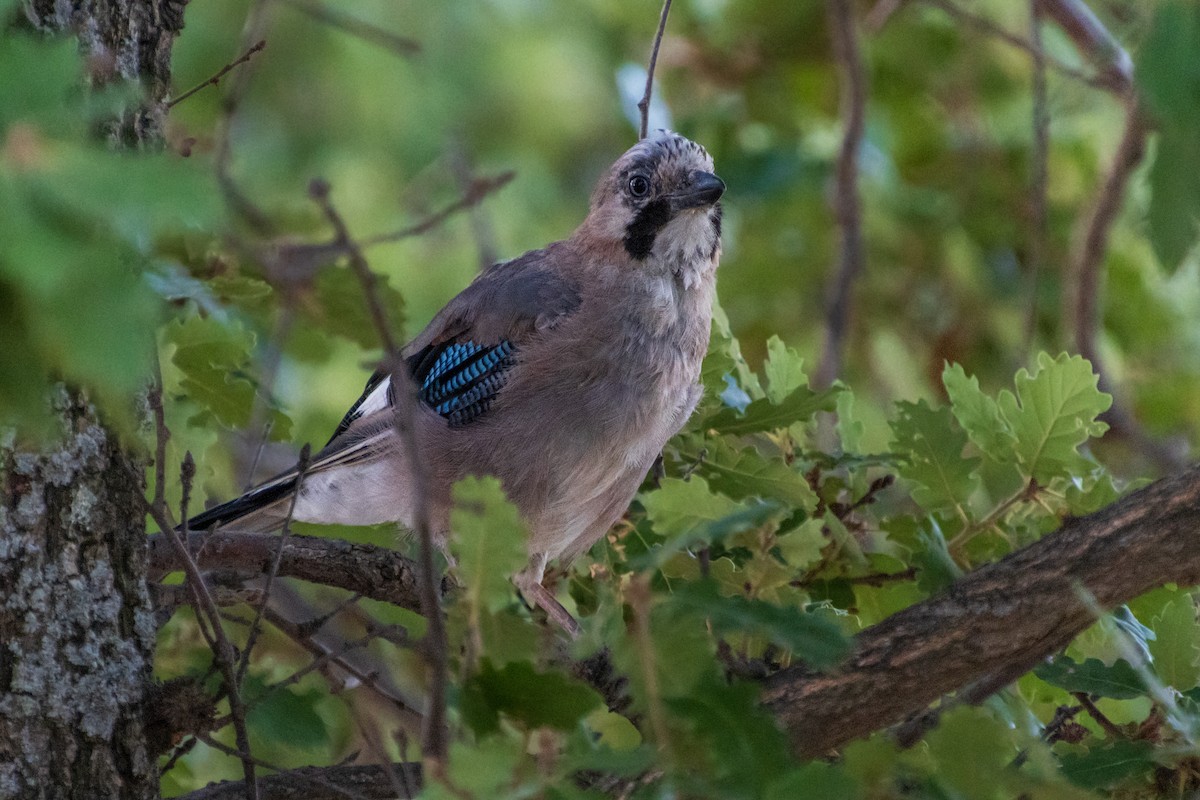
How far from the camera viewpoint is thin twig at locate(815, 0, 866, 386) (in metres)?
3.64

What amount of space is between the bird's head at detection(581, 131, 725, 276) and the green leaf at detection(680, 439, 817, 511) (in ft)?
2.34

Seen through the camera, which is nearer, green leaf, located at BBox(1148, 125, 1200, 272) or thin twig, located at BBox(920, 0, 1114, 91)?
green leaf, located at BBox(1148, 125, 1200, 272)

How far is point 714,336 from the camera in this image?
250cm

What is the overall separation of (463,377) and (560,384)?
0.26 m

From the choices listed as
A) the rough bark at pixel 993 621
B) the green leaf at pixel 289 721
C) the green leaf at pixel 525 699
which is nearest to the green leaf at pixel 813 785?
the green leaf at pixel 525 699

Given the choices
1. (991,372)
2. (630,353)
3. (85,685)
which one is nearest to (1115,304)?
(991,372)

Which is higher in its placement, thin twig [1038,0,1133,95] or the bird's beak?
thin twig [1038,0,1133,95]

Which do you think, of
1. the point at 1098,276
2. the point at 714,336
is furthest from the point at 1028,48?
the point at 714,336

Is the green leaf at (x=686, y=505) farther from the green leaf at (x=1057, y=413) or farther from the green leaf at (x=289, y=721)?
the green leaf at (x=289, y=721)

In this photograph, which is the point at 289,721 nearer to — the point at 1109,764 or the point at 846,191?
the point at 1109,764

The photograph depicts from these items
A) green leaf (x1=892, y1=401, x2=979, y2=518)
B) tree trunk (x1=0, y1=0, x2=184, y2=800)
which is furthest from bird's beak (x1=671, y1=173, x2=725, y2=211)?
tree trunk (x1=0, y1=0, x2=184, y2=800)

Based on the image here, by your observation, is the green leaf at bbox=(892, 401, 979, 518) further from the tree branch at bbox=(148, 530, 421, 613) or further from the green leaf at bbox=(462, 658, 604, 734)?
the green leaf at bbox=(462, 658, 604, 734)

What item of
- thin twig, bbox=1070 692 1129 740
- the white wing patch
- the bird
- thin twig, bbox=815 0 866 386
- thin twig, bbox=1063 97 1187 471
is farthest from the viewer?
thin twig, bbox=815 0 866 386

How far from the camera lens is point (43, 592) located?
183cm
